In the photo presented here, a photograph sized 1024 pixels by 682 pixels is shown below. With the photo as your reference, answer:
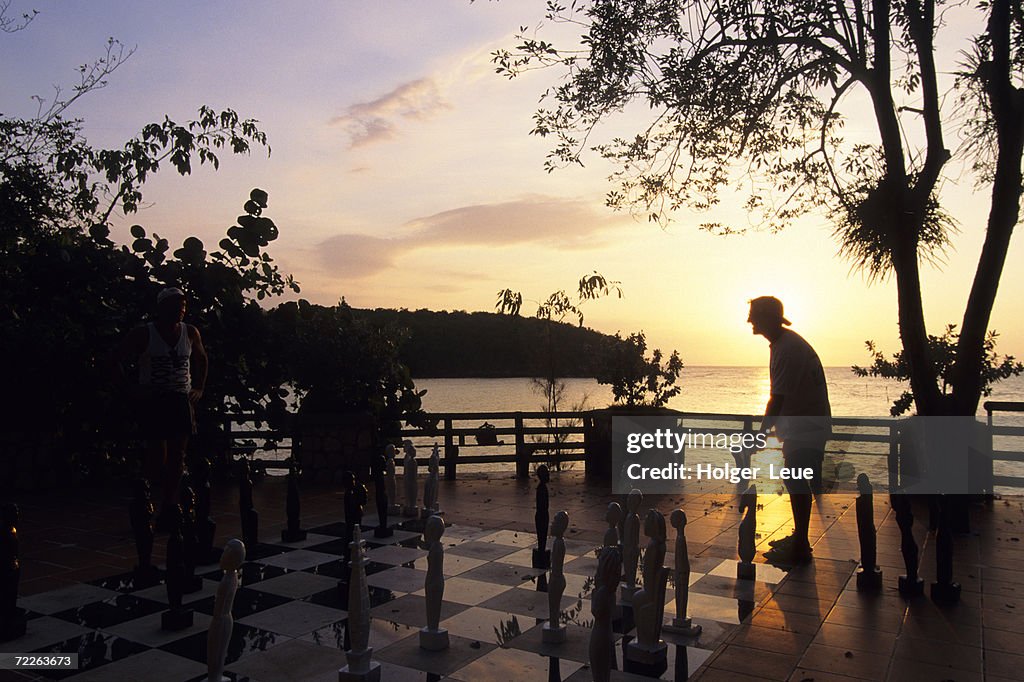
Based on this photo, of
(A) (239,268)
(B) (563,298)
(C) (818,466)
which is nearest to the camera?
(C) (818,466)

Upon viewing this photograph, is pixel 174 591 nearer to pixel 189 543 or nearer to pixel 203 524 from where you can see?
pixel 189 543

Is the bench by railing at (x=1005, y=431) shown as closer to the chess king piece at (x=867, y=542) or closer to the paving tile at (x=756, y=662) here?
the chess king piece at (x=867, y=542)

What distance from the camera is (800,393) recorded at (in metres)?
5.37

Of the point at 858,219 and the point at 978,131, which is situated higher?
the point at 978,131

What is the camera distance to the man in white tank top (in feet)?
19.1

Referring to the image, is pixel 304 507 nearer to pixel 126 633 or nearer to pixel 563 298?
pixel 126 633

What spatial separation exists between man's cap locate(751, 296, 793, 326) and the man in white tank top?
4697 millimetres

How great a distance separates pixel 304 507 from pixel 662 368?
17.6 feet

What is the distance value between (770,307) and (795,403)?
0.77 metres

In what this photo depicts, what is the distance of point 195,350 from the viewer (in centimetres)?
630

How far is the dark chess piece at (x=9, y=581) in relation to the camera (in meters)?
3.86

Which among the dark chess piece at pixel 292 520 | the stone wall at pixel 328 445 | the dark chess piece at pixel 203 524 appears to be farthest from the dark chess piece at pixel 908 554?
the stone wall at pixel 328 445

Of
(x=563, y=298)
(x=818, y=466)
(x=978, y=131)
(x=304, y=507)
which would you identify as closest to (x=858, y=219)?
(x=978, y=131)

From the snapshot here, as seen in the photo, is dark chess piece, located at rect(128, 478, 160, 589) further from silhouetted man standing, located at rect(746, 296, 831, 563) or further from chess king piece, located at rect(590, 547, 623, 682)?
silhouetted man standing, located at rect(746, 296, 831, 563)
